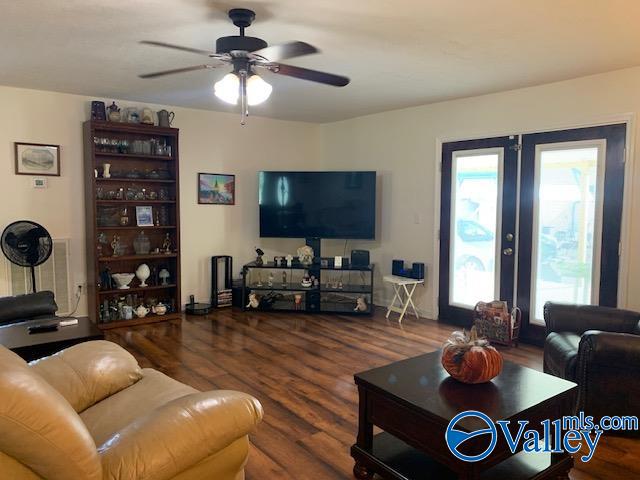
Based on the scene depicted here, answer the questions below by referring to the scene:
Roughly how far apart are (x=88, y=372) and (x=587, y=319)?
10.0 feet

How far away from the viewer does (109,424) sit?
74.9 inches

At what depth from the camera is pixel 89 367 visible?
216cm

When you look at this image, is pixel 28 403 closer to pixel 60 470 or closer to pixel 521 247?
pixel 60 470

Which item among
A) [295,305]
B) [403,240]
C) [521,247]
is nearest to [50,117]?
[295,305]

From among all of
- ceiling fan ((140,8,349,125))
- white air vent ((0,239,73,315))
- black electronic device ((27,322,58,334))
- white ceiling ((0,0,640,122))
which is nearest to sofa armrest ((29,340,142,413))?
black electronic device ((27,322,58,334))

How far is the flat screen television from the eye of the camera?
5680 millimetres

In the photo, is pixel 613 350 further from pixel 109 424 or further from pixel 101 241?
pixel 101 241

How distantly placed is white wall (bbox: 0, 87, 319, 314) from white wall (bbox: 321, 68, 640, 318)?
0.91 m

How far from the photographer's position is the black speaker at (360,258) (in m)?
5.72

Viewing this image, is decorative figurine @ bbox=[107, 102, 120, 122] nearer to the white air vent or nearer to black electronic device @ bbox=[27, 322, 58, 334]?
the white air vent

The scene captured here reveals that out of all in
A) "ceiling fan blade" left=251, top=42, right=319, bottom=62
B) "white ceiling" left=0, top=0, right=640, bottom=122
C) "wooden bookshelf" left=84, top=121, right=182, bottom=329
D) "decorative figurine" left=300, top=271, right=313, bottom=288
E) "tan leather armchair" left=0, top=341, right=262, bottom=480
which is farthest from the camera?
"decorative figurine" left=300, top=271, right=313, bottom=288

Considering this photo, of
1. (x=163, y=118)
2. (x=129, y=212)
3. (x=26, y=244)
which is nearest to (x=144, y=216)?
(x=129, y=212)

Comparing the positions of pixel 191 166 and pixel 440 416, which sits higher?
pixel 191 166

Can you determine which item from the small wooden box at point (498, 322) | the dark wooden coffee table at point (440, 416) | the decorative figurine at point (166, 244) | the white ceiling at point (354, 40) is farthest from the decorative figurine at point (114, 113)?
the small wooden box at point (498, 322)
